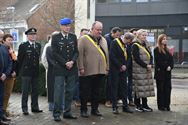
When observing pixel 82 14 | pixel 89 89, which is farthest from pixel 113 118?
pixel 82 14

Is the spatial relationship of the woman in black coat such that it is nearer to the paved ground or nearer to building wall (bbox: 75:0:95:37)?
the paved ground

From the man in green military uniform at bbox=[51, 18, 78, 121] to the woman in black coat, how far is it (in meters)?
2.66

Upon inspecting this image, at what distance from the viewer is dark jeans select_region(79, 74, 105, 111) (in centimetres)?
944

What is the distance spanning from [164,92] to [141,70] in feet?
3.25

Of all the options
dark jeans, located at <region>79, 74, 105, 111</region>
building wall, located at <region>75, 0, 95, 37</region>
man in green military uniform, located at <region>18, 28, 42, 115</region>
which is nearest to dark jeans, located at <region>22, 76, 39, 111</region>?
man in green military uniform, located at <region>18, 28, 42, 115</region>

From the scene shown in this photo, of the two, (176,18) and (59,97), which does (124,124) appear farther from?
(176,18)

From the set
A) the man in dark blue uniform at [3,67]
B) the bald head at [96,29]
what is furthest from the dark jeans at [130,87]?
the man in dark blue uniform at [3,67]

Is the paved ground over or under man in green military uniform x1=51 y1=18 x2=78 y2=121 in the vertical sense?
under

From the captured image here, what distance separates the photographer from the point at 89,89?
31.1 ft

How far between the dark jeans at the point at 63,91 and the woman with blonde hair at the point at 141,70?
1952 millimetres

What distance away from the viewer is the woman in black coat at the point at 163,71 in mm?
10688

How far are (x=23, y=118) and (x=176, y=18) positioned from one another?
28268 mm

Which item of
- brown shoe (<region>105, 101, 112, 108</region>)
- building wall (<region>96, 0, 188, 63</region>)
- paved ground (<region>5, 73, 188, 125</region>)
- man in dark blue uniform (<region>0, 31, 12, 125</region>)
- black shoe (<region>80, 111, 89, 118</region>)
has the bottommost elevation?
paved ground (<region>5, 73, 188, 125</region>)

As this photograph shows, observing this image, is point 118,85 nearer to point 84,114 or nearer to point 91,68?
point 91,68
